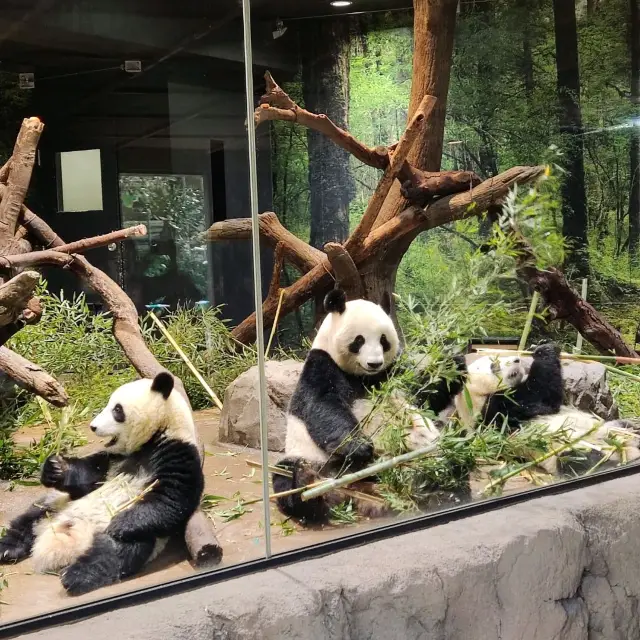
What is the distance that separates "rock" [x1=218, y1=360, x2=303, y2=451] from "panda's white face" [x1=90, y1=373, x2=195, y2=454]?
0.14 m

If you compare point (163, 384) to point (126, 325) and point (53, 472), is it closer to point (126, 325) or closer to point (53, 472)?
point (126, 325)

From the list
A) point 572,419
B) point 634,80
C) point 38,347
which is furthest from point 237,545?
point 634,80

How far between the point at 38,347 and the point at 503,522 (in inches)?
56.5

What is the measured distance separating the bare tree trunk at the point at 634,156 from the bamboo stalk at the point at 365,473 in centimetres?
144

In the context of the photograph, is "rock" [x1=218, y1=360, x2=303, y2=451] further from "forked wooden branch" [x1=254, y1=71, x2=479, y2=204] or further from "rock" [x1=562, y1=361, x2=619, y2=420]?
"rock" [x1=562, y1=361, x2=619, y2=420]

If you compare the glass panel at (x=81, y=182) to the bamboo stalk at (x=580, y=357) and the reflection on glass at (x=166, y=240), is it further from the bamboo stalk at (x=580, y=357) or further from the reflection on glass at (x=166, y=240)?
the bamboo stalk at (x=580, y=357)

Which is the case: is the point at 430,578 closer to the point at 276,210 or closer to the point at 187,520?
the point at 187,520

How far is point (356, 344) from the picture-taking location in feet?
7.30

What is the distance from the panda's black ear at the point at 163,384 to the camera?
191cm

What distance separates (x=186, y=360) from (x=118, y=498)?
1.40ft

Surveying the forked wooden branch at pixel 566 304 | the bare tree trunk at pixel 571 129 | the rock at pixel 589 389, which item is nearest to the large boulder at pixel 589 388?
Answer: the rock at pixel 589 389

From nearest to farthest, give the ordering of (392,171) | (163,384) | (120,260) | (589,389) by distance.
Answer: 1. (120,260)
2. (163,384)
3. (392,171)
4. (589,389)

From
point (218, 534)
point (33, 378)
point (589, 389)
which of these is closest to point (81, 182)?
point (33, 378)

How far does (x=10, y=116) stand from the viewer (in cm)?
172
